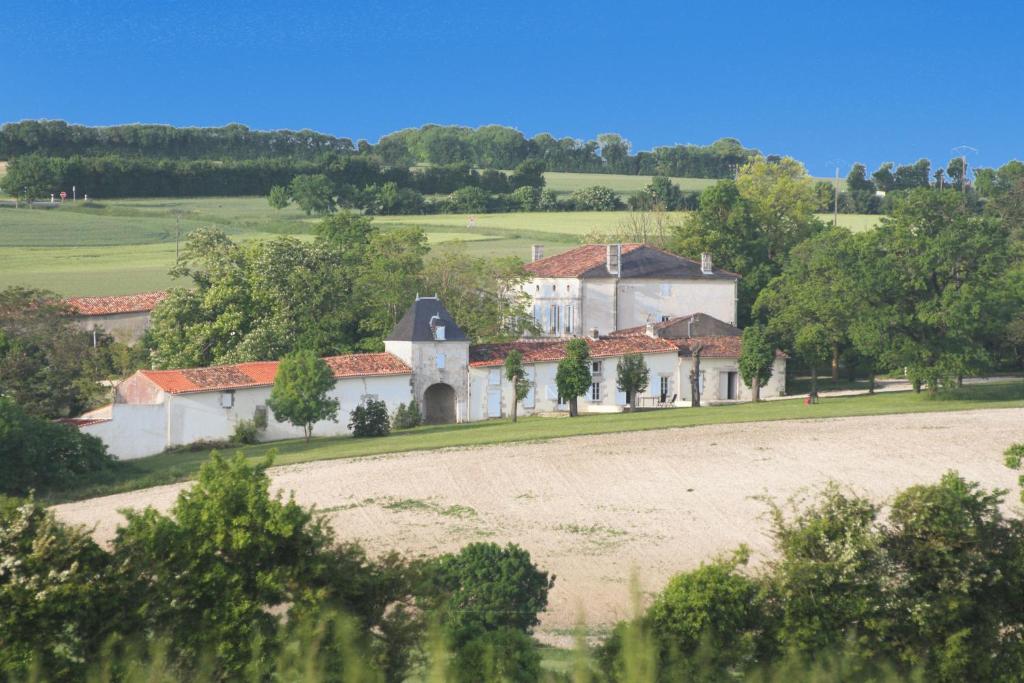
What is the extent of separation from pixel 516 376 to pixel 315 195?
59.1 m

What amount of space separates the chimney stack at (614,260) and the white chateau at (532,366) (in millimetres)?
77

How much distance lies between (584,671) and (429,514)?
2821 centimetres

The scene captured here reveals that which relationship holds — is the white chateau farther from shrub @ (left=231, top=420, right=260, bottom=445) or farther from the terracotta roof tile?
shrub @ (left=231, top=420, right=260, bottom=445)

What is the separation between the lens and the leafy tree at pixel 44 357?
5616 cm

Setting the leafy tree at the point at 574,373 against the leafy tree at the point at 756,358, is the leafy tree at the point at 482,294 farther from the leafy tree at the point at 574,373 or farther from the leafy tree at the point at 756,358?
the leafy tree at the point at 756,358

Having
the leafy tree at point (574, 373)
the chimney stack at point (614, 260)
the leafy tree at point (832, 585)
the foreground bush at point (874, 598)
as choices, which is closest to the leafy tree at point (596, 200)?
the chimney stack at point (614, 260)

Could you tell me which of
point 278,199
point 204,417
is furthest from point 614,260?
point 278,199

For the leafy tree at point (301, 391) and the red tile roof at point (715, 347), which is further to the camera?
the red tile roof at point (715, 347)

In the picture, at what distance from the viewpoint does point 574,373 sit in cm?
5744

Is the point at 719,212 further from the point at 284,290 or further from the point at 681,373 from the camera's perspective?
the point at 284,290

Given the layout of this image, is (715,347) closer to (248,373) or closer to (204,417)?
(248,373)

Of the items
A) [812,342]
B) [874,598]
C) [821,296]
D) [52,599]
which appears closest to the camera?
[52,599]

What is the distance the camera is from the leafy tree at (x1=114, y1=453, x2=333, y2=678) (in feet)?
67.9

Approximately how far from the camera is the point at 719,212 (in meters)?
83.8
